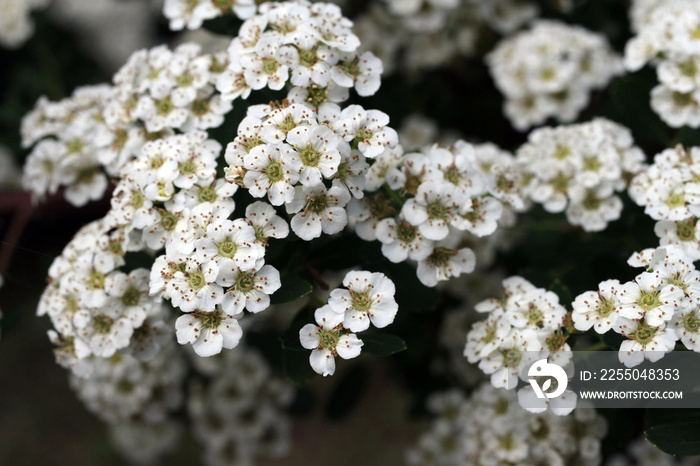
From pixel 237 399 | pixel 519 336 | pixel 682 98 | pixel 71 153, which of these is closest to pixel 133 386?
pixel 237 399

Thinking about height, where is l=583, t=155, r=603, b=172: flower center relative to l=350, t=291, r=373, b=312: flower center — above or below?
below

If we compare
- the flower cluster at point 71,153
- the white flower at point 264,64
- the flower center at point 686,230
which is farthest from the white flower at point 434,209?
the flower cluster at point 71,153

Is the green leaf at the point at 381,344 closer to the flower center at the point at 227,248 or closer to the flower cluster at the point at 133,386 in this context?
the flower center at the point at 227,248

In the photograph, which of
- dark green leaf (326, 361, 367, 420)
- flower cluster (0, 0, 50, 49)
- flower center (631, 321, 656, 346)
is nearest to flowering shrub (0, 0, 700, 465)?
flower center (631, 321, 656, 346)

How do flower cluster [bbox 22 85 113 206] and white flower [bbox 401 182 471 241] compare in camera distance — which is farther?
flower cluster [bbox 22 85 113 206]

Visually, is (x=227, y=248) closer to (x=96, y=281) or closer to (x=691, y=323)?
(x=96, y=281)

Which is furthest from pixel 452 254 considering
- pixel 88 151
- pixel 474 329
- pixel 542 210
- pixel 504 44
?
pixel 504 44

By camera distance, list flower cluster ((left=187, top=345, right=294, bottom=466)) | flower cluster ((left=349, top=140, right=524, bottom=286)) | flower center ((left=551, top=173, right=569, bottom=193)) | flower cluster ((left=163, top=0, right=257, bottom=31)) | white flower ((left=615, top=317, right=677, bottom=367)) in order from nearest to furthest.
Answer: white flower ((left=615, top=317, right=677, bottom=367)) → flower cluster ((left=349, top=140, right=524, bottom=286)) → flower cluster ((left=163, top=0, right=257, bottom=31)) → flower center ((left=551, top=173, right=569, bottom=193)) → flower cluster ((left=187, top=345, right=294, bottom=466))

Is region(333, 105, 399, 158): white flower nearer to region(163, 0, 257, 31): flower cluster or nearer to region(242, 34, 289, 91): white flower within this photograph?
region(242, 34, 289, 91): white flower
